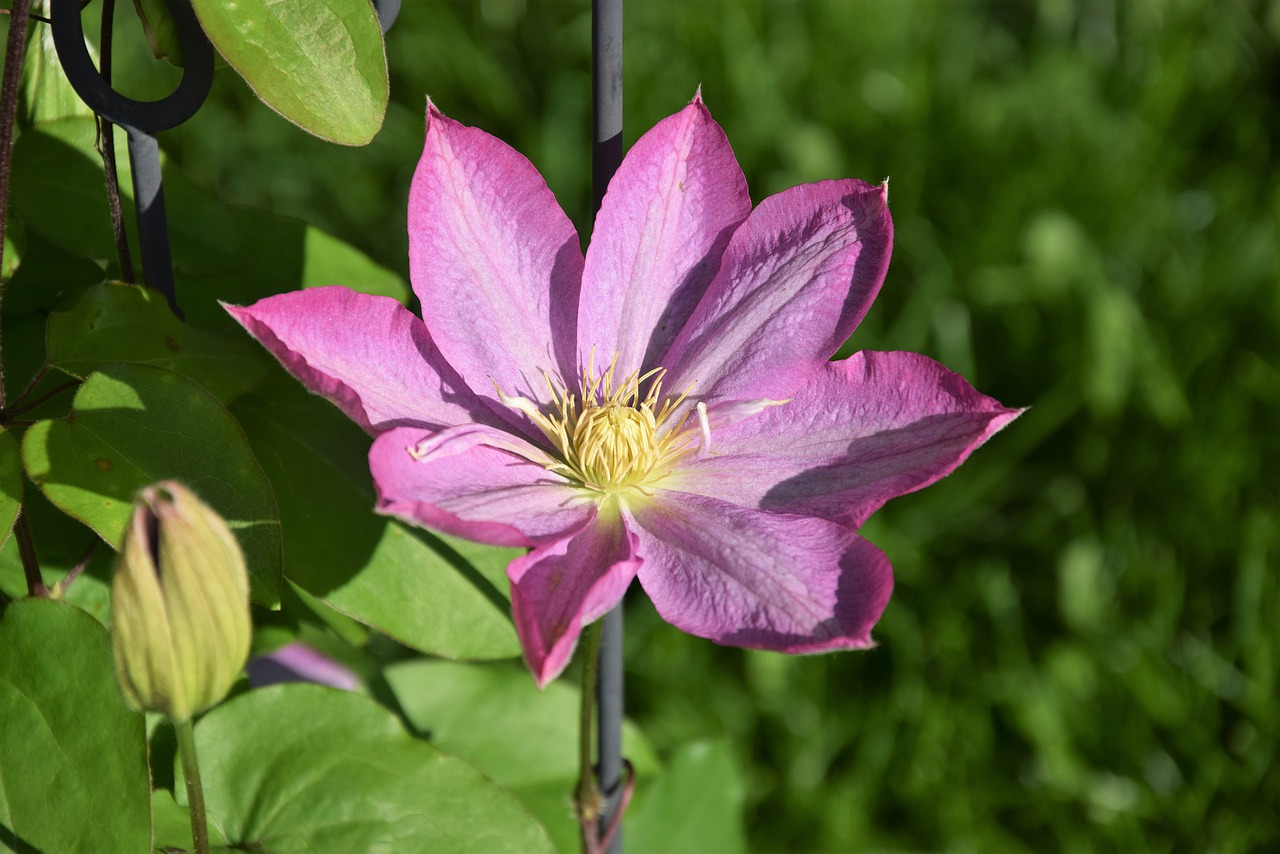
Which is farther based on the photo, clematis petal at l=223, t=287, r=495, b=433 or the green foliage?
the green foliage

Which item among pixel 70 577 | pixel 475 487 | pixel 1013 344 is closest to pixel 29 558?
pixel 70 577

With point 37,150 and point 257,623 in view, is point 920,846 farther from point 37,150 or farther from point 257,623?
point 37,150

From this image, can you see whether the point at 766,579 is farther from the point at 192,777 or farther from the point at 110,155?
the point at 110,155

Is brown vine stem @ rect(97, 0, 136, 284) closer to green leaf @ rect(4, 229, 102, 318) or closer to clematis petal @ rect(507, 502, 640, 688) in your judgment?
green leaf @ rect(4, 229, 102, 318)

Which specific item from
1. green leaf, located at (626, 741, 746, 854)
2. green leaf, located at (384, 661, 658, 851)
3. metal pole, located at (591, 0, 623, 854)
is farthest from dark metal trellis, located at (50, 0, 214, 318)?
green leaf, located at (626, 741, 746, 854)

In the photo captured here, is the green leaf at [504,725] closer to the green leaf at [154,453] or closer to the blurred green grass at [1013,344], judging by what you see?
the green leaf at [154,453]
